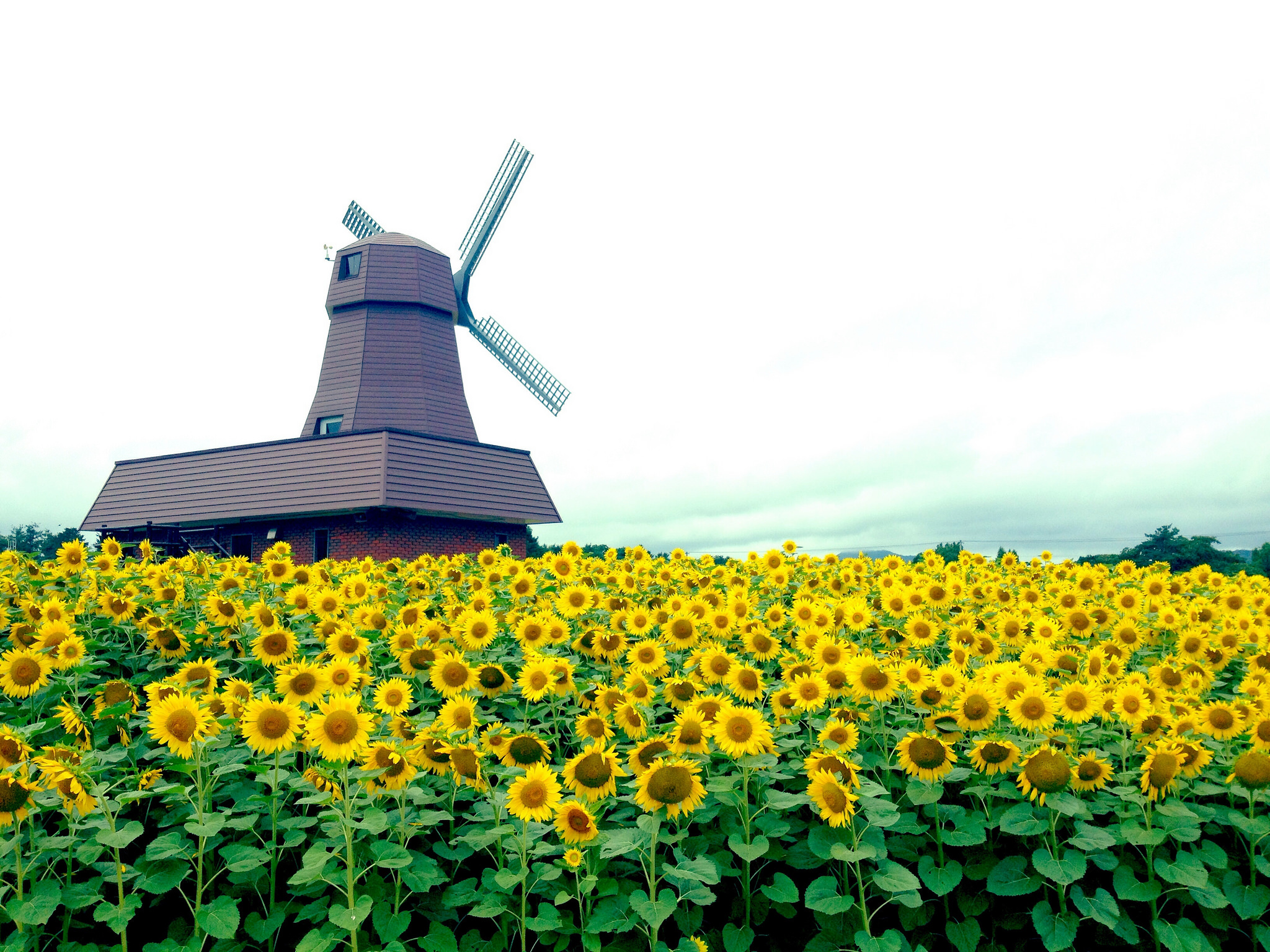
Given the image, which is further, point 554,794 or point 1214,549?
point 1214,549

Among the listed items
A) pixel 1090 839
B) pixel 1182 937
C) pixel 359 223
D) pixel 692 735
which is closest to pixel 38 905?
pixel 692 735

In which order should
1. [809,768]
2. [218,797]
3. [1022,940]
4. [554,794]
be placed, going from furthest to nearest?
[218,797], [1022,940], [809,768], [554,794]

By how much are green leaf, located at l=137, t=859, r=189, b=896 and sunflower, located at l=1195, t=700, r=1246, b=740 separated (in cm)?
433

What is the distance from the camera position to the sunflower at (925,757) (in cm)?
342

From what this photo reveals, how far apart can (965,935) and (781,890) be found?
2.71ft

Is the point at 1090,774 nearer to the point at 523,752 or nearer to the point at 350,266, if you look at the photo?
the point at 523,752

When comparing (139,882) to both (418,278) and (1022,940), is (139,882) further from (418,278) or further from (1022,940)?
(418,278)

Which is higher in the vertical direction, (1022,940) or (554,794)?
(554,794)

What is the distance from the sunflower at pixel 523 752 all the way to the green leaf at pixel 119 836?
131 centimetres

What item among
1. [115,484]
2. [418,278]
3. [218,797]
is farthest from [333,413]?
[218,797]

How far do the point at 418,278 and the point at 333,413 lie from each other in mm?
5777

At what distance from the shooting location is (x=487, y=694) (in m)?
4.05

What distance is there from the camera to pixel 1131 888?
10.8 ft

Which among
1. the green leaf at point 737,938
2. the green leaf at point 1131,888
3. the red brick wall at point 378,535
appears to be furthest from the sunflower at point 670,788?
the red brick wall at point 378,535
